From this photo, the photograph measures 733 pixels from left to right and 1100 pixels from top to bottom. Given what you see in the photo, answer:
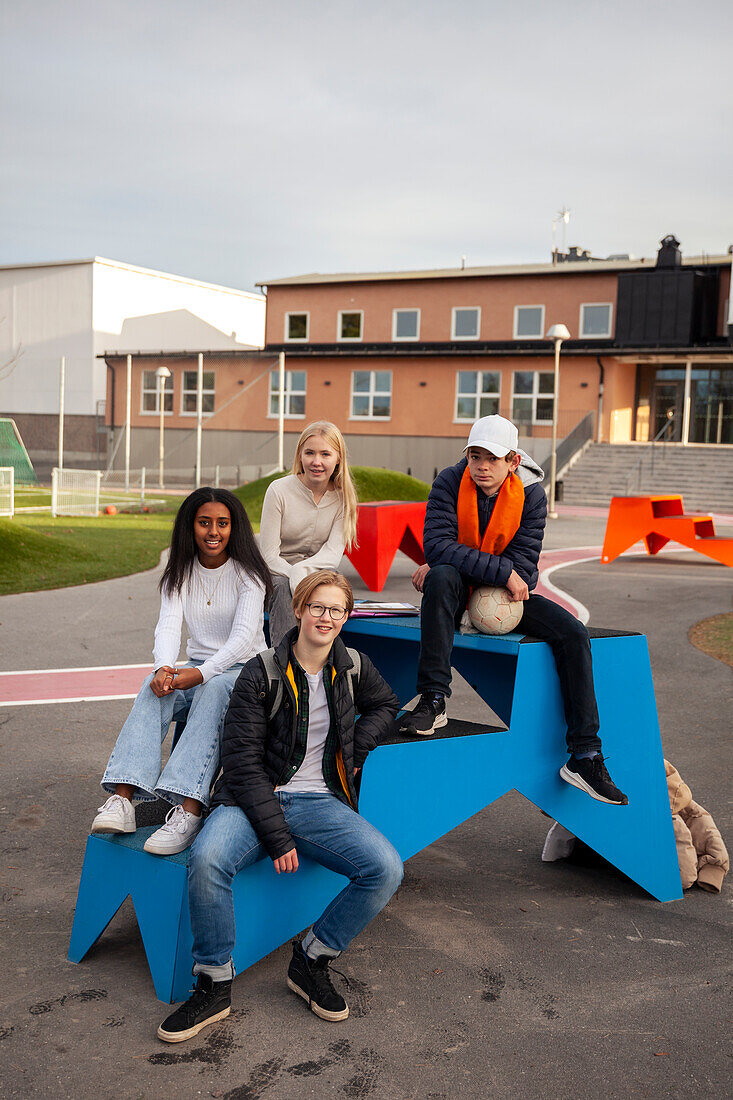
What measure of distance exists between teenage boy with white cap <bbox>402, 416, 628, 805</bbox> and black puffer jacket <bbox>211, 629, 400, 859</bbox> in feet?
A: 0.87

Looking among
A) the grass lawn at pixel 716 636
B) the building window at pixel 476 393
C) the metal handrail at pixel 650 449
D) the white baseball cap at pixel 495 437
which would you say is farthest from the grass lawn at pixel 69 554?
the building window at pixel 476 393

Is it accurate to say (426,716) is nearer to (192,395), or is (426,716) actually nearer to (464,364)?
(464,364)

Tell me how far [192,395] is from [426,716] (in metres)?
46.3

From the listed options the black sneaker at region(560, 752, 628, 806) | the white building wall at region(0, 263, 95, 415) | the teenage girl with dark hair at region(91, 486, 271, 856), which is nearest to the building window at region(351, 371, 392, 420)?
the white building wall at region(0, 263, 95, 415)

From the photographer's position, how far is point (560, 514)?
2938 cm

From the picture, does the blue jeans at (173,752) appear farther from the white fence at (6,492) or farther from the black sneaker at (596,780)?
the white fence at (6,492)

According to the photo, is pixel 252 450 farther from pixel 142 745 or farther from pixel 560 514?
pixel 142 745

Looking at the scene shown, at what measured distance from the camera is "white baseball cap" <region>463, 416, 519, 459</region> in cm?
462

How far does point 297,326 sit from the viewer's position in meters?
49.3

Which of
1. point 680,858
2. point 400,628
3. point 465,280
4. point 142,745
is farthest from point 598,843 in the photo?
point 465,280

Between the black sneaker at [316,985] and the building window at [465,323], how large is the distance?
42645 mm

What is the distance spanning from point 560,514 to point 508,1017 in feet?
→ 86.7

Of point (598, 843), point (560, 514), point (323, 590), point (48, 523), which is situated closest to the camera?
point (323, 590)

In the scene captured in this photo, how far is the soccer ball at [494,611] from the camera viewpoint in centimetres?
452
